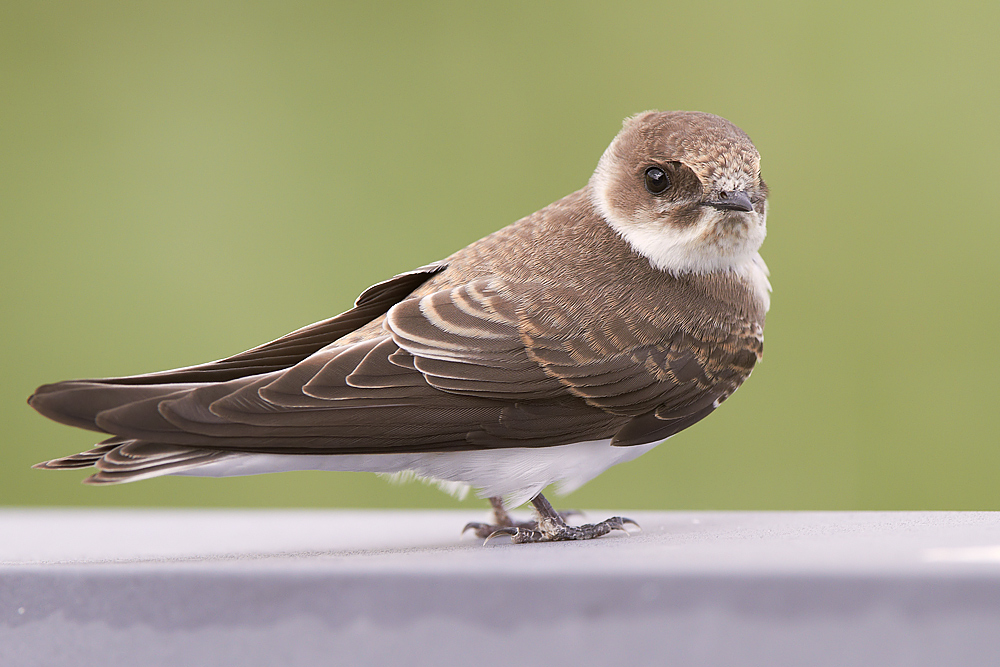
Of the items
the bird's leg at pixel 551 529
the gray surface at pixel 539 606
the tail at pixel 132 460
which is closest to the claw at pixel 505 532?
the bird's leg at pixel 551 529

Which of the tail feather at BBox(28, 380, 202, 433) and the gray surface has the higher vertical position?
the tail feather at BBox(28, 380, 202, 433)

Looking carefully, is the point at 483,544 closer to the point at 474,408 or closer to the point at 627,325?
the point at 474,408

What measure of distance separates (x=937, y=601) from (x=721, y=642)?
0.22 meters

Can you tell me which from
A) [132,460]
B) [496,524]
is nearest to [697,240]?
[496,524]

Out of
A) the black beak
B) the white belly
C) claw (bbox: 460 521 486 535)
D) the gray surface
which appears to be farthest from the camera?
claw (bbox: 460 521 486 535)

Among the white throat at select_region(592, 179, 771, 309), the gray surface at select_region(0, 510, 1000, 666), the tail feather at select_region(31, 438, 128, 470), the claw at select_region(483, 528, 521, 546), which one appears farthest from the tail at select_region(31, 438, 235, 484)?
the white throat at select_region(592, 179, 771, 309)

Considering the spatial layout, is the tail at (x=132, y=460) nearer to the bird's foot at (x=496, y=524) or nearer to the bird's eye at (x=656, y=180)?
the bird's foot at (x=496, y=524)

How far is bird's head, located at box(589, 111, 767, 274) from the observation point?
168cm

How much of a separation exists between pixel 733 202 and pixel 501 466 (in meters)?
0.56

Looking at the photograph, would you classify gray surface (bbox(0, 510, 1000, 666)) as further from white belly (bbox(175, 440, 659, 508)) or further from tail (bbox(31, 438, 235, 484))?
white belly (bbox(175, 440, 659, 508))

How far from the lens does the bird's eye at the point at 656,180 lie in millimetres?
1742

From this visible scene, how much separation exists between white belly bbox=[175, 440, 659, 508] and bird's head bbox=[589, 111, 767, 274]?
0.35m

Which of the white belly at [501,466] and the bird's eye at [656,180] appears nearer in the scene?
the white belly at [501,466]

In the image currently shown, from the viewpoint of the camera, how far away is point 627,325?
162 cm
